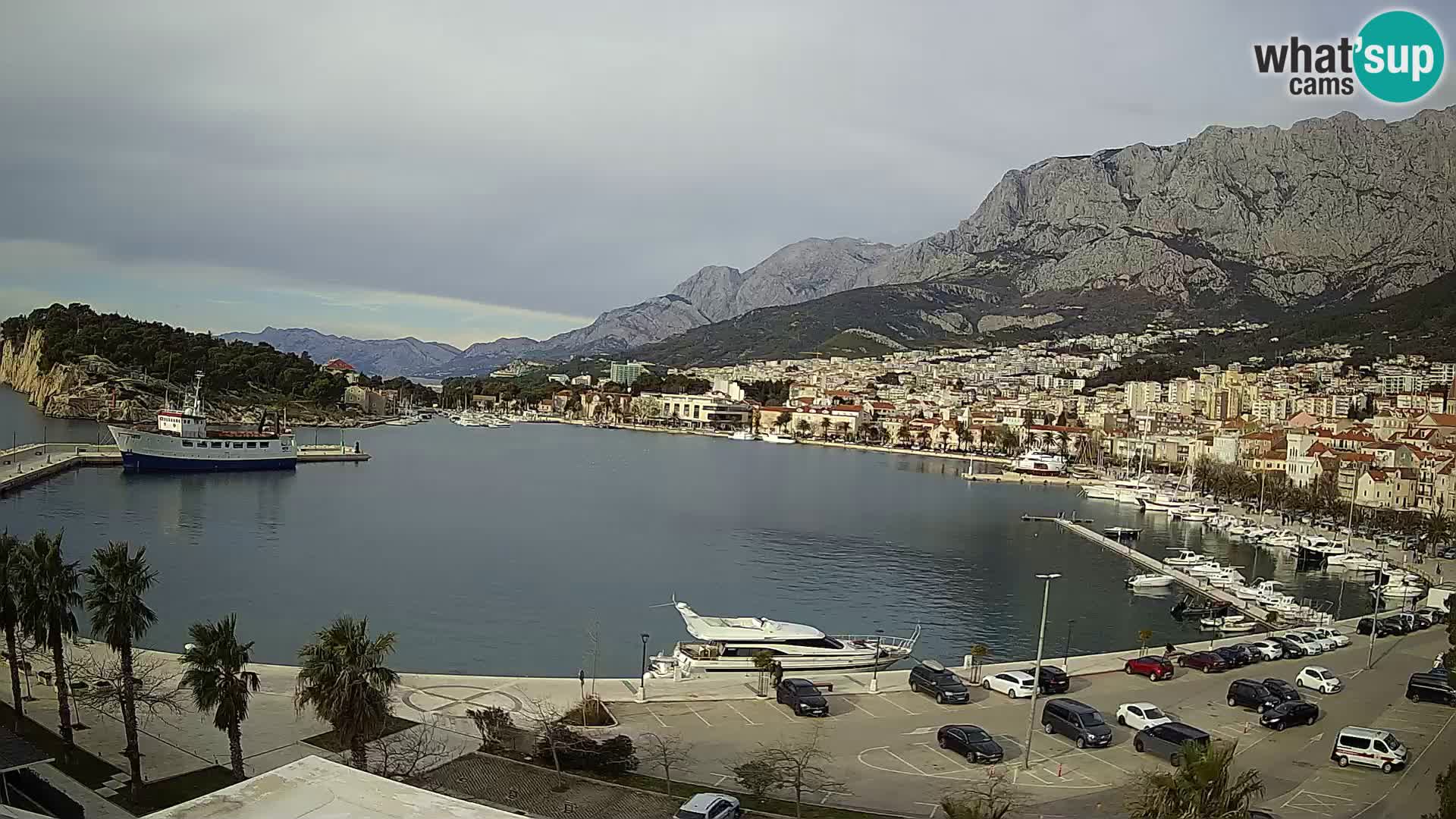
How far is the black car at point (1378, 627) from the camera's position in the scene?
68.2 feet

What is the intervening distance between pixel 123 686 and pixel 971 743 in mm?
9571

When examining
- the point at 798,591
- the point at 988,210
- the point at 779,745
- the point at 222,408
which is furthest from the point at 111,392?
the point at 988,210

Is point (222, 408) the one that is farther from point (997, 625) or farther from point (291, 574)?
point (997, 625)

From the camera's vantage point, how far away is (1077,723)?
41.1 feet

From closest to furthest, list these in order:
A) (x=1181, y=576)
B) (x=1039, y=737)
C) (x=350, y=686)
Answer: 1. (x=350, y=686)
2. (x=1039, y=737)
3. (x=1181, y=576)

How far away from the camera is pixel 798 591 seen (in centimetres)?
2639

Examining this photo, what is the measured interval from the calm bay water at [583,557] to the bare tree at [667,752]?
5970mm

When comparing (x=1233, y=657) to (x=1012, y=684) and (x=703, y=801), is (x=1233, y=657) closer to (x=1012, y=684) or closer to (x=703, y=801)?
(x=1012, y=684)

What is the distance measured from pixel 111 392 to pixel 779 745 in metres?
69.5

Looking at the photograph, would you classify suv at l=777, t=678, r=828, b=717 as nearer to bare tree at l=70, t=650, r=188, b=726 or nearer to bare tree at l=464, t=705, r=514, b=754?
bare tree at l=464, t=705, r=514, b=754

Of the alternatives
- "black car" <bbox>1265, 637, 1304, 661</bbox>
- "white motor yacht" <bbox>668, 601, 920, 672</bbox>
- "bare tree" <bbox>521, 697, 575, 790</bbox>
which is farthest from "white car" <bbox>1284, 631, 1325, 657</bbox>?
"bare tree" <bbox>521, 697, 575, 790</bbox>

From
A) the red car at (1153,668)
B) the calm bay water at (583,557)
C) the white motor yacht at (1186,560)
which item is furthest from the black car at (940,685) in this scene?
the white motor yacht at (1186,560)

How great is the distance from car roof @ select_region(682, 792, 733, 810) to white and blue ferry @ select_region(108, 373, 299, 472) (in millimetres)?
44184

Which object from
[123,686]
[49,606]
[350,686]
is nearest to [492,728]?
[350,686]
